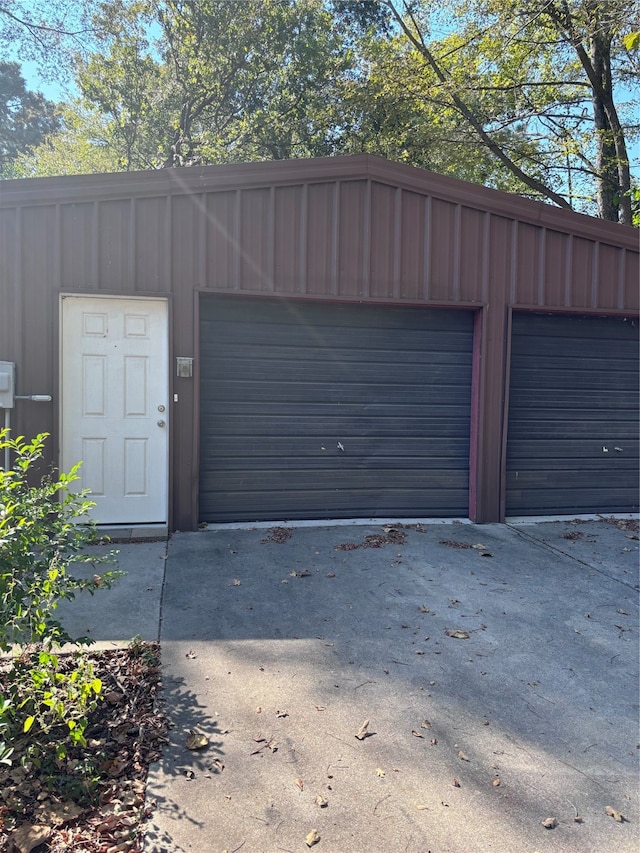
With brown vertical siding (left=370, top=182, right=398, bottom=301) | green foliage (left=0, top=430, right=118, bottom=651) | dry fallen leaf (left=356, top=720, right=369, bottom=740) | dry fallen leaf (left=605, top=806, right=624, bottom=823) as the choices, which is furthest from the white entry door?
dry fallen leaf (left=605, top=806, right=624, bottom=823)

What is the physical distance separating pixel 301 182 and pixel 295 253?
2.22ft

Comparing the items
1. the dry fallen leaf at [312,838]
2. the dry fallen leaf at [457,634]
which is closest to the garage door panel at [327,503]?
the dry fallen leaf at [457,634]

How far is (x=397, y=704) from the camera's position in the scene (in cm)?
250

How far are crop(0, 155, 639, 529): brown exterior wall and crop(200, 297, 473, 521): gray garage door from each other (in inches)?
9.0

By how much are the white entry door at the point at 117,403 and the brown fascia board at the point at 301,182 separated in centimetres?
94

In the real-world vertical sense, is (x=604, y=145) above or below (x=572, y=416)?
above

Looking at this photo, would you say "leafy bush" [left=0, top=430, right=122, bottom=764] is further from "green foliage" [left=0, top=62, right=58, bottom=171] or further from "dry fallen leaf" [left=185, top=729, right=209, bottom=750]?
"green foliage" [left=0, top=62, right=58, bottom=171]

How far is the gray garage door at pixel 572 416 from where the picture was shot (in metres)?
6.11

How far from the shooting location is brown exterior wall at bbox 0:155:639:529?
4.87m

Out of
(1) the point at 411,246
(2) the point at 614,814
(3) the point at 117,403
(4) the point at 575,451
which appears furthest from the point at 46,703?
(4) the point at 575,451

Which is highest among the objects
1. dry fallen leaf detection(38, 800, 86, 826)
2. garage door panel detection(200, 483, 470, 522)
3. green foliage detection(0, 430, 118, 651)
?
green foliage detection(0, 430, 118, 651)

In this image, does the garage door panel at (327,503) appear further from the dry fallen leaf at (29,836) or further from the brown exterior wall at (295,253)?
the dry fallen leaf at (29,836)

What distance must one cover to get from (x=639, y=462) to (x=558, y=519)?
135cm

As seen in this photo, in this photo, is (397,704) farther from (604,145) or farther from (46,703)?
(604,145)
